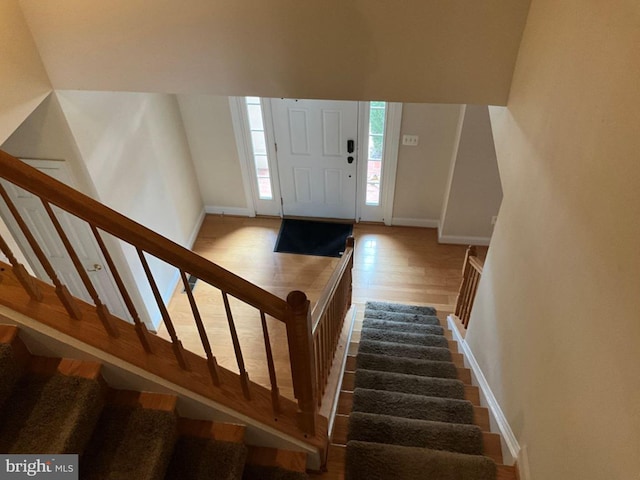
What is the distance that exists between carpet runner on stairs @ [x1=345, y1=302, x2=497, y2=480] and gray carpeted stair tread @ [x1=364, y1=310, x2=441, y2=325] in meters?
0.08

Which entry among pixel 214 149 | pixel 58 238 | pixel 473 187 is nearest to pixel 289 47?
pixel 58 238

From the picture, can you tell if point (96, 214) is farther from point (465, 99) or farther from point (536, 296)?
point (465, 99)

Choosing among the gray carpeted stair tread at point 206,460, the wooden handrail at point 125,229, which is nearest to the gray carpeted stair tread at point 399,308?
the gray carpeted stair tread at point 206,460

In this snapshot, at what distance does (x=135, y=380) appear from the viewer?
180 centimetres

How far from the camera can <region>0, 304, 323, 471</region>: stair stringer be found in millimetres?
1680

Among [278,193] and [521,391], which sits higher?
[278,193]

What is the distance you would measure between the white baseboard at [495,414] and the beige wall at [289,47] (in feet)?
5.38

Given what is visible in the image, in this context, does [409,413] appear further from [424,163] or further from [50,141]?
[424,163]

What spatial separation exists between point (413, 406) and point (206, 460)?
124 centimetres

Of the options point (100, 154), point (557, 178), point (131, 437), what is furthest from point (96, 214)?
point (100, 154)

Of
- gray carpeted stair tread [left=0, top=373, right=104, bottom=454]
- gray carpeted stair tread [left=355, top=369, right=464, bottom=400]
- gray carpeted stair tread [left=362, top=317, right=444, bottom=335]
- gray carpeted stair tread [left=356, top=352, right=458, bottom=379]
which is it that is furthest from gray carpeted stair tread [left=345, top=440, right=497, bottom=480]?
gray carpeted stair tread [left=362, top=317, right=444, bottom=335]

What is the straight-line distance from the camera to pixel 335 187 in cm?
530

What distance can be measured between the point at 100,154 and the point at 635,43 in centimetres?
309

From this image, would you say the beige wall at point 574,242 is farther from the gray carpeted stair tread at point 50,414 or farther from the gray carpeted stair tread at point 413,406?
the gray carpeted stair tread at point 50,414
